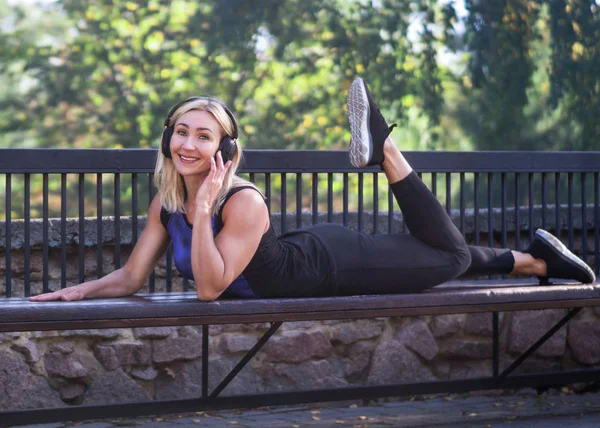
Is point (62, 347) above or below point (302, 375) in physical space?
above

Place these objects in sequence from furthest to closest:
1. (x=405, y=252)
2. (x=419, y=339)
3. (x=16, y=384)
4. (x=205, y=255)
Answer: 1. (x=419, y=339)
2. (x=16, y=384)
3. (x=405, y=252)
4. (x=205, y=255)

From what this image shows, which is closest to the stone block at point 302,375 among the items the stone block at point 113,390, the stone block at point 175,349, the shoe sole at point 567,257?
the stone block at point 175,349

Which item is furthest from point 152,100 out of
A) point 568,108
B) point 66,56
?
point 568,108

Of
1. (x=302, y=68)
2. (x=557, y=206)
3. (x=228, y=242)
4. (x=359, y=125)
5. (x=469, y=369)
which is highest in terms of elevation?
(x=302, y=68)

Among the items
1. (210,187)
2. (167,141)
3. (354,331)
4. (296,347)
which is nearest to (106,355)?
(296,347)

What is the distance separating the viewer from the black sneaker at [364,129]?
3809mm

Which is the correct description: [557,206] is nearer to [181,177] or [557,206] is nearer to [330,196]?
[330,196]

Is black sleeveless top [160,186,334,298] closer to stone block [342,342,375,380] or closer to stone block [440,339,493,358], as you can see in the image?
stone block [342,342,375,380]

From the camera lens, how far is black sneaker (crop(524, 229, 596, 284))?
4219 mm

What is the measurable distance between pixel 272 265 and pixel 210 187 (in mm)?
453

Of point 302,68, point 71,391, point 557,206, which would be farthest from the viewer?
point 302,68

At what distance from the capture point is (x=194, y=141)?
141 inches

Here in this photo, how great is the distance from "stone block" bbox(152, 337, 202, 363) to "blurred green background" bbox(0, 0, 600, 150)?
8.71 m

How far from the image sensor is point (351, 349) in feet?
16.9
